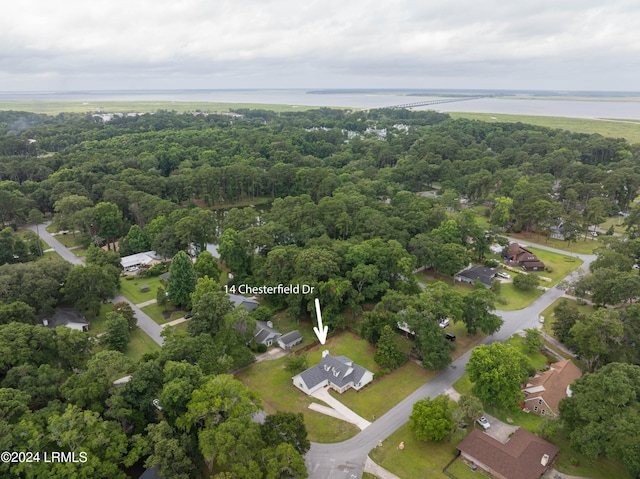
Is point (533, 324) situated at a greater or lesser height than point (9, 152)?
lesser

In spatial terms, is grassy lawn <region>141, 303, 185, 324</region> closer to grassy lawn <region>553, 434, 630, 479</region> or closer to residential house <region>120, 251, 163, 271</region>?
residential house <region>120, 251, 163, 271</region>

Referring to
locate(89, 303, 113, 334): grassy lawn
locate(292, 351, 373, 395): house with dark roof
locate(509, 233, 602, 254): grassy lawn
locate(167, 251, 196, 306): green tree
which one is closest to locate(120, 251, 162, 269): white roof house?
locate(89, 303, 113, 334): grassy lawn

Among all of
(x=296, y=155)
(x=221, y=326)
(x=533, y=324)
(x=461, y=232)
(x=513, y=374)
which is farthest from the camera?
(x=296, y=155)

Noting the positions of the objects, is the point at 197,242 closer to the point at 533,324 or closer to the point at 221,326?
the point at 221,326

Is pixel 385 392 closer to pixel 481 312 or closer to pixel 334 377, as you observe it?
pixel 334 377

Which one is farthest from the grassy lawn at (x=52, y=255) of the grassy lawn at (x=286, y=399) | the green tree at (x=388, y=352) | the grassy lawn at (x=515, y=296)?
the grassy lawn at (x=515, y=296)

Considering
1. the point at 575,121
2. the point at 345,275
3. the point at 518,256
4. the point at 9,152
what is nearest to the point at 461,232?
the point at 518,256

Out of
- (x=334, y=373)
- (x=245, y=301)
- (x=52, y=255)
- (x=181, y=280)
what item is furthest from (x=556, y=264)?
(x=52, y=255)
